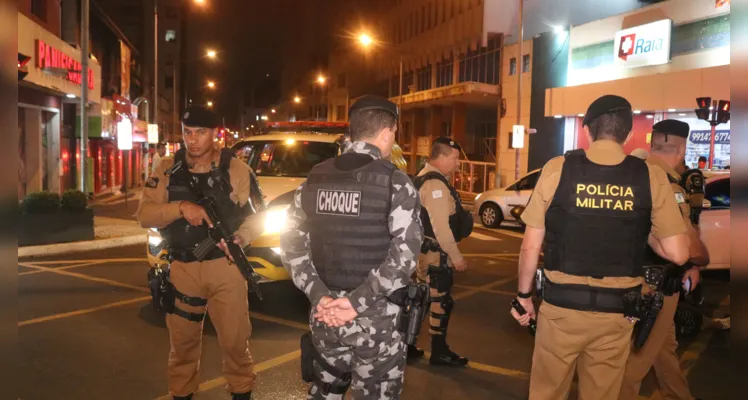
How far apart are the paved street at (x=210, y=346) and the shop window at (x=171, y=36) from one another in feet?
277

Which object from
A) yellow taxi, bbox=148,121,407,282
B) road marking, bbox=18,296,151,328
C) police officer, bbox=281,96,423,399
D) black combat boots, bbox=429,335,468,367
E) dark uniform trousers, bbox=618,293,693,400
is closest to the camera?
police officer, bbox=281,96,423,399

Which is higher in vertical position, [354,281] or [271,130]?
[271,130]

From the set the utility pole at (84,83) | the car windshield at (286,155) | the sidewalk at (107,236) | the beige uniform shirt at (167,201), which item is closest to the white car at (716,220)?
the car windshield at (286,155)

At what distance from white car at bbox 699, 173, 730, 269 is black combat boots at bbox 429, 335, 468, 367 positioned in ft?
14.6

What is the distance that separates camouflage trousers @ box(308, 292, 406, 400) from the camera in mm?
2863

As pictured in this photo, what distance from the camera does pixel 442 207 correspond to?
16.1 feet

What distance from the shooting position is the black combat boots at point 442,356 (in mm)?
5246

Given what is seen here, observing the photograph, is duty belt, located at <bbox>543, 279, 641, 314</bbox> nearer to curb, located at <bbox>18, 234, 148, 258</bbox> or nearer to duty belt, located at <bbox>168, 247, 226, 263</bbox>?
duty belt, located at <bbox>168, 247, 226, 263</bbox>

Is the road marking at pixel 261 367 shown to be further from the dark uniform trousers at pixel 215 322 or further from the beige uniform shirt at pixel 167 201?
the beige uniform shirt at pixel 167 201

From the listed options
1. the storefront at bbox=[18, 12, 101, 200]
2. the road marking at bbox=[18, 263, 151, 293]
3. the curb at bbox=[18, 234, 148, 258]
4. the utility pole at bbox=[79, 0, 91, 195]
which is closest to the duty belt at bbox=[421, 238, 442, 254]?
the road marking at bbox=[18, 263, 151, 293]

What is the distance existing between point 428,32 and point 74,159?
24.3 meters

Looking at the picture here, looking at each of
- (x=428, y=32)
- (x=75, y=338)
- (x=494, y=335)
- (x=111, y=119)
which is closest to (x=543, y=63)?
(x=428, y=32)

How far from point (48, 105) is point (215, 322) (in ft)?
53.7

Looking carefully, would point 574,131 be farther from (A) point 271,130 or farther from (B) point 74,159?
(B) point 74,159
